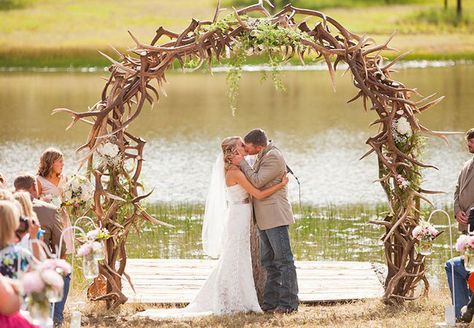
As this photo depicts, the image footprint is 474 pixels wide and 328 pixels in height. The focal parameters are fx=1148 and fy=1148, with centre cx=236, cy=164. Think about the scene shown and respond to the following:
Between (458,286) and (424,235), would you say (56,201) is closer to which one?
(424,235)

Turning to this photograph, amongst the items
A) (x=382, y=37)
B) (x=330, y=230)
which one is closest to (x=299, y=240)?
(x=330, y=230)

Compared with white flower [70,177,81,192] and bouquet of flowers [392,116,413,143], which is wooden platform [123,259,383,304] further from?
bouquet of flowers [392,116,413,143]

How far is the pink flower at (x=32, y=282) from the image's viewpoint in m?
6.97

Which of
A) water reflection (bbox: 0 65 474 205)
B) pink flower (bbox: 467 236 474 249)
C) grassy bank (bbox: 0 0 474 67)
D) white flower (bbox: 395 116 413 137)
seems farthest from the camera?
grassy bank (bbox: 0 0 474 67)

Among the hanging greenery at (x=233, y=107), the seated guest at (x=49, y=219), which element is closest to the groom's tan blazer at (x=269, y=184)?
the hanging greenery at (x=233, y=107)

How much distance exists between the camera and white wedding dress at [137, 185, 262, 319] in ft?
35.7

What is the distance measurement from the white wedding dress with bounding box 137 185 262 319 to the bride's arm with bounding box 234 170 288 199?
5.6 inches

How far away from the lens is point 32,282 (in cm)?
697

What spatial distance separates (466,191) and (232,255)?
7.52 ft

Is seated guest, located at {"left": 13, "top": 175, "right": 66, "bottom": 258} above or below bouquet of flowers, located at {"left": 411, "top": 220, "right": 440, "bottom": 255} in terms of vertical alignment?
above

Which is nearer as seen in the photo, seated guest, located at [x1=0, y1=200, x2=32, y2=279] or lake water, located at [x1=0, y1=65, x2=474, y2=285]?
seated guest, located at [x1=0, y1=200, x2=32, y2=279]

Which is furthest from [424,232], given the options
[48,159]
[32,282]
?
[32,282]

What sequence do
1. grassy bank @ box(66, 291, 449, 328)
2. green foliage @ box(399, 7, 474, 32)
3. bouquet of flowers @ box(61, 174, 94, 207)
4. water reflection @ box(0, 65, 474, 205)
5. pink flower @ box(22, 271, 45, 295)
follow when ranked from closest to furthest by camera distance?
1. pink flower @ box(22, 271, 45, 295)
2. grassy bank @ box(66, 291, 449, 328)
3. bouquet of flowers @ box(61, 174, 94, 207)
4. water reflection @ box(0, 65, 474, 205)
5. green foliage @ box(399, 7, 474, 32)

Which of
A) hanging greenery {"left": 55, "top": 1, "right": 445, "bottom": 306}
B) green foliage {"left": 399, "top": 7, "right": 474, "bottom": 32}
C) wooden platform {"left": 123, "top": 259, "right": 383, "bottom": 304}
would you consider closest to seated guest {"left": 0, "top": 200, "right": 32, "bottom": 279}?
hanging greenery {"left": 55, "top": 1, "right": 445, "bottom": 306}
